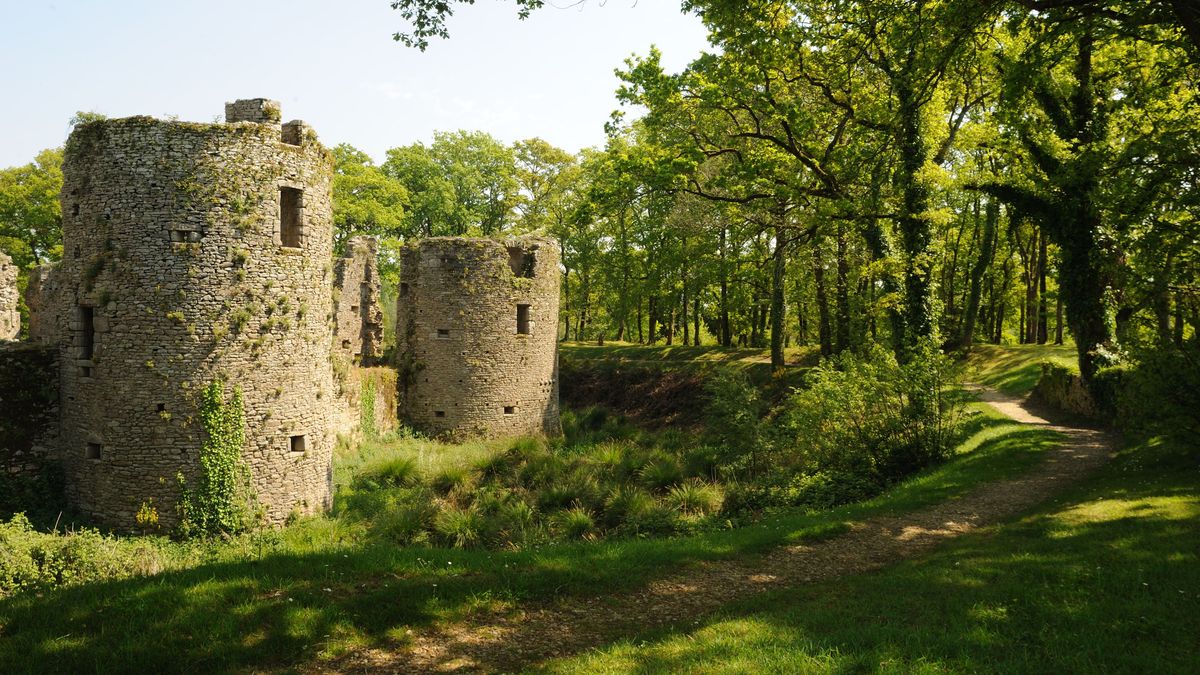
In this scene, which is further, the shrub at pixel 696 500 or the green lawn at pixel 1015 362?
the green lawn at pixel 1015 362

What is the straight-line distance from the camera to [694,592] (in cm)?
731

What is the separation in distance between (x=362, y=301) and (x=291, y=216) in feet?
39.1

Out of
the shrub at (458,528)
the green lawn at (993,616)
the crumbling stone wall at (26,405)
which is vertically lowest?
the shrub at (458,528)

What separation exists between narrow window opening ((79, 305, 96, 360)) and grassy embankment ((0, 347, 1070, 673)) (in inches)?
135

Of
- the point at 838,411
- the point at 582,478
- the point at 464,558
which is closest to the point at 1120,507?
the point at 838,411

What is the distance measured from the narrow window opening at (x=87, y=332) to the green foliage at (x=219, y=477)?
2.32m

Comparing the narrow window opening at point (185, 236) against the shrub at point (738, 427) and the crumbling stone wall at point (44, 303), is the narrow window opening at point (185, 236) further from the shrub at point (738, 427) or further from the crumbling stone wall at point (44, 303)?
the shrub at point (738, 427)

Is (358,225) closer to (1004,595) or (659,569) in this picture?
(659,569)

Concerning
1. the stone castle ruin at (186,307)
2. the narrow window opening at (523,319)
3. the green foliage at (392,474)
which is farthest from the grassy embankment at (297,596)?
the narrow window opening at (523,319)

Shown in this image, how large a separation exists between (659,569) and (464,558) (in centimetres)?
241

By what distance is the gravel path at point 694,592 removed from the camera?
584 centimetres

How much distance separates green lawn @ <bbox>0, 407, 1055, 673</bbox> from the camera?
5.55 meters

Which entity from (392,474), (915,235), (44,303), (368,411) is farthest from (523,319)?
(44,303)

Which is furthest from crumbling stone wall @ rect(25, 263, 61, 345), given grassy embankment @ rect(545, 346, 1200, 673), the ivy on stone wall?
grassy embankment @ rect(545, 346, 1200, 673)
